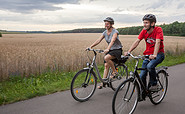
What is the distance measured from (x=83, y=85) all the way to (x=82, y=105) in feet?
1.72

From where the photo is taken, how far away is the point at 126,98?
390 centimetres

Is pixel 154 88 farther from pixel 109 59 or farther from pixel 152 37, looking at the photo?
pixel 109 59

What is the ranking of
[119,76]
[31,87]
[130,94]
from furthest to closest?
[31,87] → [119,76] → [130,94]

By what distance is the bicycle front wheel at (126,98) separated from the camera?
12.0 ft

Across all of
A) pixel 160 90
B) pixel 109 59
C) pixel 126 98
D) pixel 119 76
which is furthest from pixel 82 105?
pixel 160 90

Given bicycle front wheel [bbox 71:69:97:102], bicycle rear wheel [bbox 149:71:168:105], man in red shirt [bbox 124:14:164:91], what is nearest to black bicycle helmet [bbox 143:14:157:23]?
man in red shirt [bbox 124:14:164:91]

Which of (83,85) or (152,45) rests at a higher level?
(152,45)

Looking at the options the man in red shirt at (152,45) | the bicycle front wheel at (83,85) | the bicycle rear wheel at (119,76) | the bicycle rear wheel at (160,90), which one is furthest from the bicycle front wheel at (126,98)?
the bicycle rear wheel at (119,76)

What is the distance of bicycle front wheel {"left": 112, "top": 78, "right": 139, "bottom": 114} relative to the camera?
12.0 ft

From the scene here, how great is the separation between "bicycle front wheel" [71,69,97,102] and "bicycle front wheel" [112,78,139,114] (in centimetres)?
132

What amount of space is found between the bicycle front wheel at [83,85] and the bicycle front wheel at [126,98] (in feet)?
4.34

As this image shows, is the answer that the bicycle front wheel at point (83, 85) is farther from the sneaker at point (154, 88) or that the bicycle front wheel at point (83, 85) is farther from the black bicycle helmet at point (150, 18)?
the black bicycle helmet at point (150, 18)

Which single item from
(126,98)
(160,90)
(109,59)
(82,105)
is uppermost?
(109,59)

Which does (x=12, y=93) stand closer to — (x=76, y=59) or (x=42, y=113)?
(x=42, y=113)
